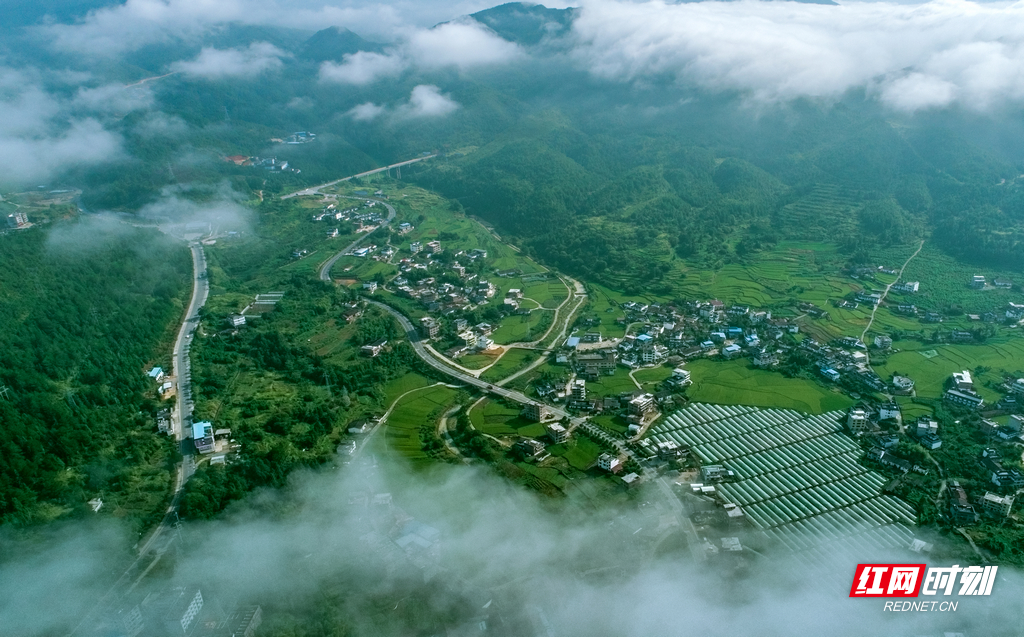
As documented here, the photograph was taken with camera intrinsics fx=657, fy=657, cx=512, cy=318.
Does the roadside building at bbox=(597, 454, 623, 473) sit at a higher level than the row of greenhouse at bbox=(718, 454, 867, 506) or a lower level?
higher

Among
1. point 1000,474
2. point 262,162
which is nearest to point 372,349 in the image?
point 1000,474

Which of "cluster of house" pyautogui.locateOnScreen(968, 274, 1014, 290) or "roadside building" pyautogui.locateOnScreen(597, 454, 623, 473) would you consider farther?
"cluster of house" pyautogui.locateOnScreen(968, 274, 1014, 290)

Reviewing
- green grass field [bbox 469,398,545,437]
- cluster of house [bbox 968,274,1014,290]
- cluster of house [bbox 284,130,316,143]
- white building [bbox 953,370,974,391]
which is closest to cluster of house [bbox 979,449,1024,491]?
white building [bbox 953,370,974,391]

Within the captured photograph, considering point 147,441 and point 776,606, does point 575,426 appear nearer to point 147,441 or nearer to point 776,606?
point 776,606

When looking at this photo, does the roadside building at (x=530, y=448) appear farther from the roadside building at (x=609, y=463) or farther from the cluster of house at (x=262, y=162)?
the cluster of house at (x=262, y=162)

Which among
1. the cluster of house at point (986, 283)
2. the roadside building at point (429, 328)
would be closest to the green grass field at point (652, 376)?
the roadside building at point (429, 328)

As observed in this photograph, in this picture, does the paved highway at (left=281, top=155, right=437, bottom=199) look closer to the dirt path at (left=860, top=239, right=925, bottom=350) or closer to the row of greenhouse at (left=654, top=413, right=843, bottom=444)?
the row of greenhouse at (left=654, top=413, right=843, bottom=444)

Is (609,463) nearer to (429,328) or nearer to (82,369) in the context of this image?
(429,328)
